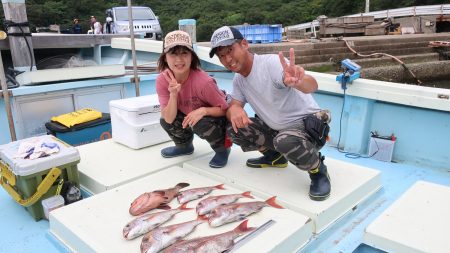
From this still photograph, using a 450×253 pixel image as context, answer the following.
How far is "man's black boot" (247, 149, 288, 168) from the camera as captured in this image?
2.62 metres

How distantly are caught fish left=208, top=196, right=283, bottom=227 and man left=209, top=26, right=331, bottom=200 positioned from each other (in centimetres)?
35

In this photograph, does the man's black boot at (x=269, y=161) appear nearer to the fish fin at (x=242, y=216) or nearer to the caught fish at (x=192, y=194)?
the caught fish at (x=192, y=194)

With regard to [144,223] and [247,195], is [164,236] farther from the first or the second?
[247,195]

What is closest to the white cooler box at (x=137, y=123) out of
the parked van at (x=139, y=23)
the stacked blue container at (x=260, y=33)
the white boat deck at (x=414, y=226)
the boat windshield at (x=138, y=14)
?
the white boat deck at (x=414, y=226)

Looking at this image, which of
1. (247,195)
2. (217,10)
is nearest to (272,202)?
(247,195)

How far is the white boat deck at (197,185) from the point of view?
1775 mm

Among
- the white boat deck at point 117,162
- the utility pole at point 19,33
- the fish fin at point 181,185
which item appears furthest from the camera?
the utility pole at point 19,33

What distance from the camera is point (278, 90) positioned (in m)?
2.19

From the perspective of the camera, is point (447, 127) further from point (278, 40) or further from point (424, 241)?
point (278, 40)

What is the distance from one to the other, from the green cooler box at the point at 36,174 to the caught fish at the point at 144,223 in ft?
2.52

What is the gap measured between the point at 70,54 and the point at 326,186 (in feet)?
23.0

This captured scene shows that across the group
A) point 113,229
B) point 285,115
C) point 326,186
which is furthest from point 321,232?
point 113,229

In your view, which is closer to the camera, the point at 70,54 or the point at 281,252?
the point at 281,252

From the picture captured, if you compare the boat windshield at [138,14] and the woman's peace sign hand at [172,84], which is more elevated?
the boat windshield at [138,14]
